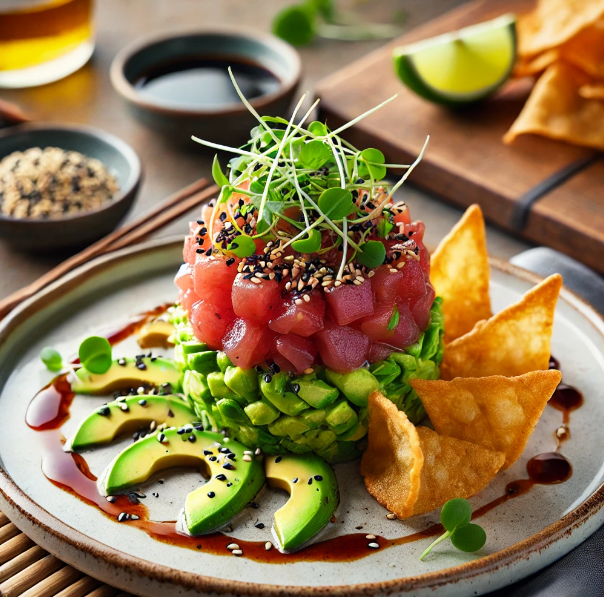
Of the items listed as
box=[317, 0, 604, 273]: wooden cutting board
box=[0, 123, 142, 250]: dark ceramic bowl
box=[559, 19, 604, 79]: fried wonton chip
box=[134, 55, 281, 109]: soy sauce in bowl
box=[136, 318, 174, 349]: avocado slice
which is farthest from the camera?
box=[134, 55, 281, 109]: soy sauce in bowl

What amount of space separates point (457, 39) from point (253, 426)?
294cm

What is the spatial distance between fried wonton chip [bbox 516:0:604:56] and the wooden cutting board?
0.38 meters

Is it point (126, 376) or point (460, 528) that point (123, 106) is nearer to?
point (126, 376)

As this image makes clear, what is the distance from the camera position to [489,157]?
4723 millimetres

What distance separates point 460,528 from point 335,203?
1084 millimetres

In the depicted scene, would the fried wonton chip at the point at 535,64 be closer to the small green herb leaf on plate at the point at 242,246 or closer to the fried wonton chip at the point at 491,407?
the fried wonton chip at the point at 491,407

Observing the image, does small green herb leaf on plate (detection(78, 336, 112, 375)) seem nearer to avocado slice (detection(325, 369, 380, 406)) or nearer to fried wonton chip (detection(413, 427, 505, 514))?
avocado slice (detection(325, 369, 380, 406))

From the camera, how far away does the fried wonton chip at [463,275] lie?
326 cm

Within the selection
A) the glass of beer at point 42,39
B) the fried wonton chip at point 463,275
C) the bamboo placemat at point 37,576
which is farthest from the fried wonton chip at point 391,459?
the glass of beer at point 42,39

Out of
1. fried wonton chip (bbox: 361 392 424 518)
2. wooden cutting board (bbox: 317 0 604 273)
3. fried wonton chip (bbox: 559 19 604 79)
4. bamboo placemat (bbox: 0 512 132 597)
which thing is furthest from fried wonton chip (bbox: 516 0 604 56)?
bamboo placemat (bbox: 0 512 132 597)

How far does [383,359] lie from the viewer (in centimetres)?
281

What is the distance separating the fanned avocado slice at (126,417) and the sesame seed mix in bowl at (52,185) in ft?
4.90

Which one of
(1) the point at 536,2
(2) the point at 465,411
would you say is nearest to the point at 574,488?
(2) the point at 465,411

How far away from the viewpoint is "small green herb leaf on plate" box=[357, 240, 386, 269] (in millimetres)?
2713
